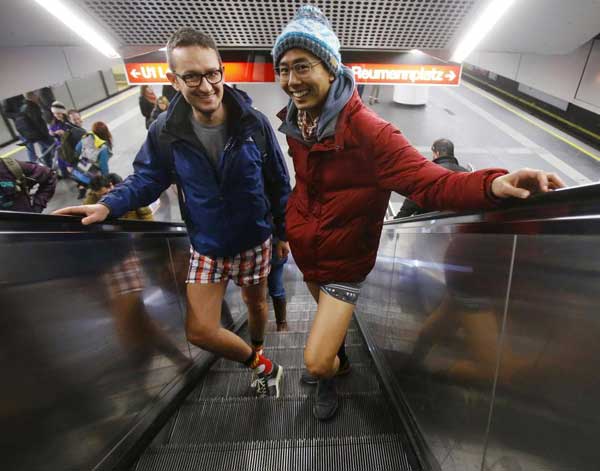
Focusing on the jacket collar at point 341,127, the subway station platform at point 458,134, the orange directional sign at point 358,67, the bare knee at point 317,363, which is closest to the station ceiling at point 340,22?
the orange directional sign at point 358,67

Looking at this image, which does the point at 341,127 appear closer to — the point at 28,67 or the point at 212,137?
the point at 212,137

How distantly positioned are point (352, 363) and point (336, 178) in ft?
5.77

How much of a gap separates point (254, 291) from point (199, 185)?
0.81 metres

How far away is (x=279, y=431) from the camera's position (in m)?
2.15

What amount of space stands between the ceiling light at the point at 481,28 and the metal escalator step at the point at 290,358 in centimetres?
278

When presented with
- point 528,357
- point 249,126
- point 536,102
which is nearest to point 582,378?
point 528,357

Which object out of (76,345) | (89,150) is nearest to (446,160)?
(76,345)

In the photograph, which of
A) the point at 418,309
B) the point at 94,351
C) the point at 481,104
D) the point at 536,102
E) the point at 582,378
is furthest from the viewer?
the point at 481,104

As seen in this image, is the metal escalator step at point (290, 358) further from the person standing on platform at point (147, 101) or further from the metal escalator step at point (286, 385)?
the person standing on platform at point (147, 101)

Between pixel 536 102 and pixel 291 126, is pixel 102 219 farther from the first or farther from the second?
pixel 536 102

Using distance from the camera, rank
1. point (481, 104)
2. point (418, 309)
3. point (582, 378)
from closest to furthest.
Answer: point (582, 378), point (418, 309), point (481, 104)

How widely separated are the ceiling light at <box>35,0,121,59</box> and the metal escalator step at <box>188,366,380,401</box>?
9.34 feet

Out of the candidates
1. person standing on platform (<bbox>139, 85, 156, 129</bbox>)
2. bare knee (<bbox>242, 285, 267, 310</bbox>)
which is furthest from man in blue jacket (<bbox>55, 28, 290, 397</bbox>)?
person standing on platform (<bbox>139, 85, 156, 129</bbox>)

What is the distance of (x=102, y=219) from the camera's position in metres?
1.68
